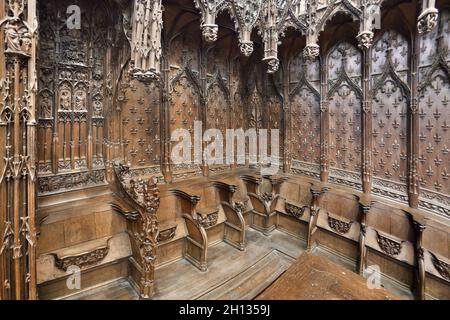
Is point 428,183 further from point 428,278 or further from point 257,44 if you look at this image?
point 257,44

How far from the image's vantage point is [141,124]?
461 centimetres

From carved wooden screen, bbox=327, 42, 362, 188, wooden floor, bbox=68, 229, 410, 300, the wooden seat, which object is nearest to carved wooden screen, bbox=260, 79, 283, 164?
the wooden seat

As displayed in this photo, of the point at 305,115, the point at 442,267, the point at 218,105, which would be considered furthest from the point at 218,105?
the point at 442,267

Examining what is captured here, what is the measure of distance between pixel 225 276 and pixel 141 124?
3.29 m

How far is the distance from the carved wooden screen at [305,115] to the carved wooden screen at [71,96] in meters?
4.50

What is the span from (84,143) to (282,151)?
189 inches

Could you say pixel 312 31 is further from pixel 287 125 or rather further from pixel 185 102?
pixel 185 102

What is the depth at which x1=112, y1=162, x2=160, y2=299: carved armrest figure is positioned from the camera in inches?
129

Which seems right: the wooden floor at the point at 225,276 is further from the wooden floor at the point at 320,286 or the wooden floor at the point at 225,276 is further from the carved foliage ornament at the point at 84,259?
the carved foliage ornament at the point at 84,259

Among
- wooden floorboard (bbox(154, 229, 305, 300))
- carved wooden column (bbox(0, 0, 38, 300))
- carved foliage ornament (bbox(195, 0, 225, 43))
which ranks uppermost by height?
carved foliage ornament (bbox(195, 0, 225, 43))

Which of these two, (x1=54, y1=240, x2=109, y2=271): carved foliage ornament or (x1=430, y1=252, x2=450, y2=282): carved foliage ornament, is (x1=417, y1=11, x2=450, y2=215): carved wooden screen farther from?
(x1=54, y1=240, x2=109, y2=271): carved foliage ornament

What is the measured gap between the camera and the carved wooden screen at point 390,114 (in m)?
4.43

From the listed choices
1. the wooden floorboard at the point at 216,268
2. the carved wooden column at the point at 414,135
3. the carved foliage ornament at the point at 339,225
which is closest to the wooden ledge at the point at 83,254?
the wooden floorboard at the point at 216,268

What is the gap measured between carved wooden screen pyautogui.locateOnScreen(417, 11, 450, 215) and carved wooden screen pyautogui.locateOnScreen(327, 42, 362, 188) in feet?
3.58
